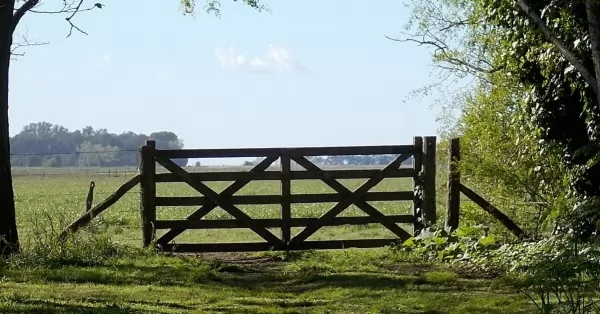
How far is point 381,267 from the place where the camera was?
39.3 ft

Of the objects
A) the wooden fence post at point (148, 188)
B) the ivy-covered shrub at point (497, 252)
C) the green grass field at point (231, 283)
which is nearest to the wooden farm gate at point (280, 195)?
the wooden fence post at point (148, 188)

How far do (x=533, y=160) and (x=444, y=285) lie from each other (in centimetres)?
401

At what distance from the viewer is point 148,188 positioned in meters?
13.5

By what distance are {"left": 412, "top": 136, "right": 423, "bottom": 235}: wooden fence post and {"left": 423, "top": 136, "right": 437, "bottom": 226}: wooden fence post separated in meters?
0.13

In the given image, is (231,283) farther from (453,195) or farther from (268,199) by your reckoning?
(453,195)

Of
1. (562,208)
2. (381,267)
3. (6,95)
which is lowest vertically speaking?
(381,267)

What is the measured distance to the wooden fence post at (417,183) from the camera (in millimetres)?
14211

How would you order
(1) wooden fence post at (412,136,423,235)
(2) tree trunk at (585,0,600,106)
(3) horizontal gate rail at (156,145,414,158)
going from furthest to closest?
1. (1) wooden fence post at (412,136,423,235)
2. (3) horizontal gate rail at (156,145,414,158)
3. (2) tree trunk at (585,0,600,106)

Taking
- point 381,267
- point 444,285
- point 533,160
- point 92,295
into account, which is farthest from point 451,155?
point 92,295

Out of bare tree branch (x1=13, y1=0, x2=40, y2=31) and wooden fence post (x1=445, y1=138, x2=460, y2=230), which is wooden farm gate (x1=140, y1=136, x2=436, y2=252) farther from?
bare tree branch (x1=13, y1=0, x2=40, y2=31)

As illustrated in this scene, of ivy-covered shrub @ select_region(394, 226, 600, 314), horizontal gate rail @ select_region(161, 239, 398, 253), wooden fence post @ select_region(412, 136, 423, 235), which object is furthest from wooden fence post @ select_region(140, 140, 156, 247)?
wooden fence post @ select_region(412, 136, 423, 235)

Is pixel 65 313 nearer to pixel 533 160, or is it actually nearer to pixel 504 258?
pixel 504 258

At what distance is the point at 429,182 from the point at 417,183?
0.89 ft

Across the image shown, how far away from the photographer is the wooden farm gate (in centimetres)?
1355
